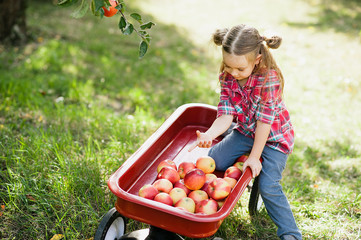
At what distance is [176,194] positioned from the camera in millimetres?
2043

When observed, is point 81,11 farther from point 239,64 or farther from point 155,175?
point 155,175

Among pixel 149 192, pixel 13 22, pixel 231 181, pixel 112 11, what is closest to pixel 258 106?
pixel 231 181

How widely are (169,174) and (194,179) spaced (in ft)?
0.52

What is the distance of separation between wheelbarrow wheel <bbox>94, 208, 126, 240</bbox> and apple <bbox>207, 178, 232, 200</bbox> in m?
0.52

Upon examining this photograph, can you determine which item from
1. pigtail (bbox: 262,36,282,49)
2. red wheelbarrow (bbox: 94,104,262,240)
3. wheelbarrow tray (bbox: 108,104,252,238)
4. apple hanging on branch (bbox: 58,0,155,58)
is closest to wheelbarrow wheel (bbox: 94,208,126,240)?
red wheelbarrow (bbox: 94,104,262,240)

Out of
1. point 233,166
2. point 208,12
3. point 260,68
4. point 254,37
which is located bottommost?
point 208,12

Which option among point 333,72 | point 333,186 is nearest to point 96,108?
point 333,186

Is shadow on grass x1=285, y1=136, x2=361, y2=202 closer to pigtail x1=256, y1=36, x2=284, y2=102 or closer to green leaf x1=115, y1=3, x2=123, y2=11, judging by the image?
pigtail x1=256, y1=36, x2=284, y2=102

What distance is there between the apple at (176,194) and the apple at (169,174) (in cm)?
11

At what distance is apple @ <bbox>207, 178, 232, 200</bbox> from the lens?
6.68ft

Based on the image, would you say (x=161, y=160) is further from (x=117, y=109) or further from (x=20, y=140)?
(x=117, y=109)

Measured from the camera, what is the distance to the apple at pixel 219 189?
204cm

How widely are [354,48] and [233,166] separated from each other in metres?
4.33

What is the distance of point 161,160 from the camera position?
99.3 inches
